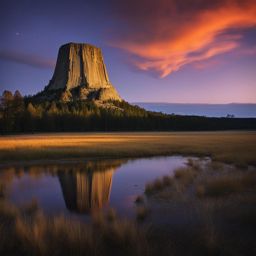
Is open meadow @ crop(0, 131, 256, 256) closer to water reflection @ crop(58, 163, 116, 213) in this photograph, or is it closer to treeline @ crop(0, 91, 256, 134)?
water reflection @ crop(58, 163, 116, 213)

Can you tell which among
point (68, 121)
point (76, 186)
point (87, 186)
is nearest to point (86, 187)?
point (87, 186)

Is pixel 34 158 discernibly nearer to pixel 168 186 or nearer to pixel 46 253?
pixel 168 186

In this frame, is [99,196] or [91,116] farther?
[91,116]

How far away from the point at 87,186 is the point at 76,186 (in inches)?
24.8

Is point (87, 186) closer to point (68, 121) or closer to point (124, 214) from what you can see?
point (124, 214)

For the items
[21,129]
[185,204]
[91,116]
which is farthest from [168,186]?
[91,116]

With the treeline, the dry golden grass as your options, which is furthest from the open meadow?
the treeline

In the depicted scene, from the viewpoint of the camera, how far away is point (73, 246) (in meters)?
7.16

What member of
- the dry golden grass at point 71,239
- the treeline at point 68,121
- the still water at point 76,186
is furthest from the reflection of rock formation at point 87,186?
the treeline at point 68,121

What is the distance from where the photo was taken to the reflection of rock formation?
11.8m

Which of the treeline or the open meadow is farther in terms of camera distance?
the treeline

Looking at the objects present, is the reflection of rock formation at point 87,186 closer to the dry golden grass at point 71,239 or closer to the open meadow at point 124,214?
the open meadow at point 124,214

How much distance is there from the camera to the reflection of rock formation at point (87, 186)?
11.8m

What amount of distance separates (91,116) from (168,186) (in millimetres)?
92441
